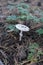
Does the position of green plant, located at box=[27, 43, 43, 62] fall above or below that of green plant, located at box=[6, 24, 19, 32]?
below

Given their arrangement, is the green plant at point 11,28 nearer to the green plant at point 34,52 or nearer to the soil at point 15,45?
the soil at point 15,45

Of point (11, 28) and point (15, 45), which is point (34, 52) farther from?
point (11, 28)

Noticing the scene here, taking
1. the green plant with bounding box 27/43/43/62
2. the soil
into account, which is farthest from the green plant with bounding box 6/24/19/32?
the green plant with bounding box 27/43/43/62

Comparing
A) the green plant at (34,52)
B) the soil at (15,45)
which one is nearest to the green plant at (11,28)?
the soil at (15,45)

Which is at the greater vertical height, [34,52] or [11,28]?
[11,28]

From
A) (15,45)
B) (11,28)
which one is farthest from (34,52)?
(11,28)

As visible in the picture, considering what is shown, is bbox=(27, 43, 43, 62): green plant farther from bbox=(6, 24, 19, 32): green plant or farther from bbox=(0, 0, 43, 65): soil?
bbox=(6, 24, 19, 32): green plant

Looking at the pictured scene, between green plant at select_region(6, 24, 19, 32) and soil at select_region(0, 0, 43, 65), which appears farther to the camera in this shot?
green plant at select_region(6, 24, 19, 32)

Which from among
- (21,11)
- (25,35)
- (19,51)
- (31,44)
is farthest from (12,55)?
(21,11)

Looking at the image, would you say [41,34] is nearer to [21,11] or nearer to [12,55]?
[12,55]

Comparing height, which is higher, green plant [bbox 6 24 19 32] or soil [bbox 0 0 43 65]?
green plant [bbox 6 24 19 32]

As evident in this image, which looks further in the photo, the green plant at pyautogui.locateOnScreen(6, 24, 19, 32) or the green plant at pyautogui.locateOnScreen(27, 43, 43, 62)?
the green plant at pyautogui.locateOnScreen(6, 24, 19, 32)
